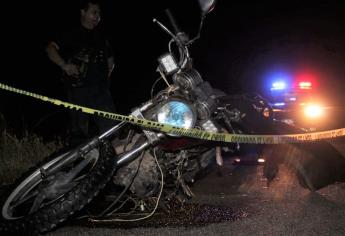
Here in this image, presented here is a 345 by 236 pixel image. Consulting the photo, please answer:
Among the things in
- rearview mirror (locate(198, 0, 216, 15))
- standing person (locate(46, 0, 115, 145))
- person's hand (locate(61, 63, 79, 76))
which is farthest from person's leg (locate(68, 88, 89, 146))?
rearview mirror (locate(198, 0, 216, 15))

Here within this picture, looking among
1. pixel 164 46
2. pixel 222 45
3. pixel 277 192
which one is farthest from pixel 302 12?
pixel 277 192

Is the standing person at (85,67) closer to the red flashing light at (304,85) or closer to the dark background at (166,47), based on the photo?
the red flashing light at (304,85)

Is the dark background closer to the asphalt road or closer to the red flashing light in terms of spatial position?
the red flashing light

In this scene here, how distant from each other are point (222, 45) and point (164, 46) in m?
2.20

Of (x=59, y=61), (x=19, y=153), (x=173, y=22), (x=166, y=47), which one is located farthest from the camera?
(x=166, y=47)

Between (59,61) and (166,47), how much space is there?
1472cm

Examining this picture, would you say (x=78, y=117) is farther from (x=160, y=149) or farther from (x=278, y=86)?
(x=278, y=86)

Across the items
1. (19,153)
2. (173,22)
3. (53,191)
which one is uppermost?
(173,22)

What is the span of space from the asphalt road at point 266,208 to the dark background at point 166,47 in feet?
20.3

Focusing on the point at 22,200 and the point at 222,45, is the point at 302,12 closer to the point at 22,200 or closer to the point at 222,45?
the point at 222,45

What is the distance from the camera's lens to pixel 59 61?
5.39 m

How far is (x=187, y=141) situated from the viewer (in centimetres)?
449

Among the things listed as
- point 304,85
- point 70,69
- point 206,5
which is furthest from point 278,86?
point 206,5

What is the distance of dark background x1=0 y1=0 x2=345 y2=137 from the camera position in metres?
14.8
